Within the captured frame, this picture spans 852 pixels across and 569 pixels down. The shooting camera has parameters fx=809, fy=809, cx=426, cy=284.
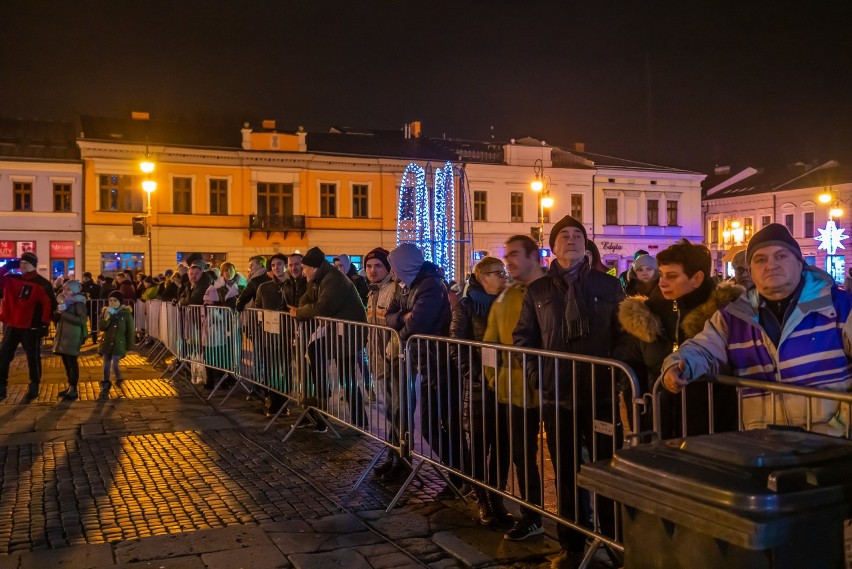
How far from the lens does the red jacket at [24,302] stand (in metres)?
11.4

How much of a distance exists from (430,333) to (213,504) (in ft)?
6.81

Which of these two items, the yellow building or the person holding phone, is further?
the yellow building

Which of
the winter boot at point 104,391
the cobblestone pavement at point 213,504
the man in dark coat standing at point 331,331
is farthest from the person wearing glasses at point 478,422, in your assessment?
the winter boot at point 104,391

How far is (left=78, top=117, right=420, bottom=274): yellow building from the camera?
41656mm

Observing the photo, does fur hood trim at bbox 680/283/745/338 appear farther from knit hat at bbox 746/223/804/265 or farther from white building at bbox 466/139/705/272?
white building at bbox 466/139/705/272

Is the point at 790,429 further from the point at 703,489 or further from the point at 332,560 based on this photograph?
the point at 332,560

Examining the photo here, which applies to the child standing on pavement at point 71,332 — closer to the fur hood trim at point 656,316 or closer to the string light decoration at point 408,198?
the fur hood trim at point 656,316

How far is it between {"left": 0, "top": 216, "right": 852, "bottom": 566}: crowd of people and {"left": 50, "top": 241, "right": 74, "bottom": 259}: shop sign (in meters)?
37.0

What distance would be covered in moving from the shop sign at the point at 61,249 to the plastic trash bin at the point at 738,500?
141ft

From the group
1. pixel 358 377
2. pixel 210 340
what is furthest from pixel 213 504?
pixel 210 340

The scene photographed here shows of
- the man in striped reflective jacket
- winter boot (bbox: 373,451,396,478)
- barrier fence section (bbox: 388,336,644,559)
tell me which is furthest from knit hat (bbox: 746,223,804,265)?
winter boot (bbox: 373,451,396,478)

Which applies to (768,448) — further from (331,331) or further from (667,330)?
(331,331)

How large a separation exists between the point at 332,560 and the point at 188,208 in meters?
41.4

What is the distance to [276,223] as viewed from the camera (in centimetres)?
4500
